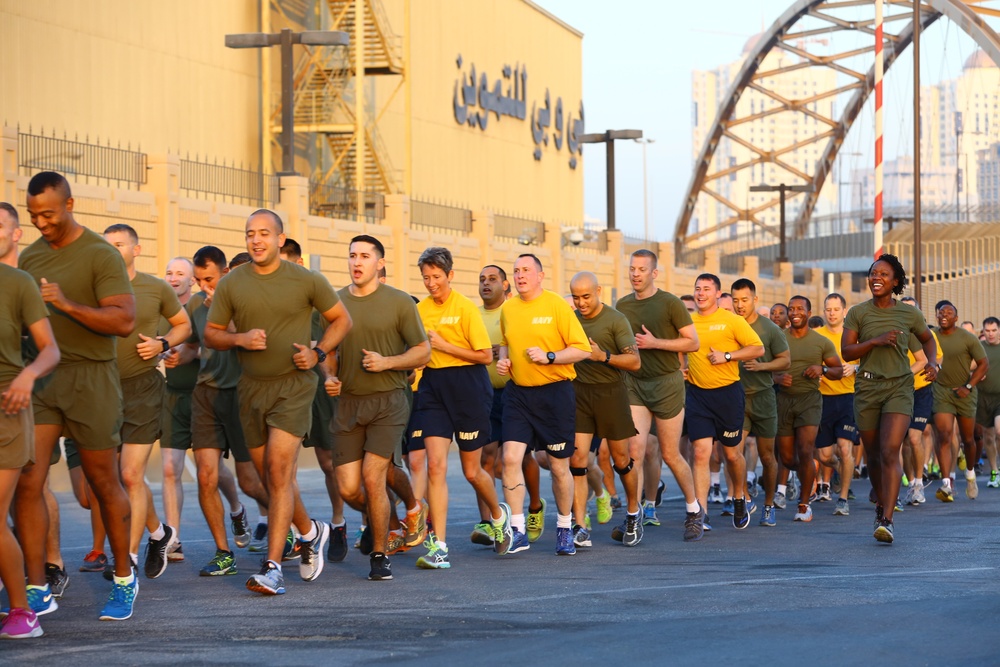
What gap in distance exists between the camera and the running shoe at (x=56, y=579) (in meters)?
8.77

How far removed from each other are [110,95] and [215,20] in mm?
4040

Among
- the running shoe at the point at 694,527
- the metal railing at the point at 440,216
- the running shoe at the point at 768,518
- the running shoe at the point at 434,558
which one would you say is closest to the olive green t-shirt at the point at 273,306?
the running shoe at the point at 434,558

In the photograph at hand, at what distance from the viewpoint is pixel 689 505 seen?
12125 millimetres

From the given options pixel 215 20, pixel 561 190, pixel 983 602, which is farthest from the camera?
pixel 561 190

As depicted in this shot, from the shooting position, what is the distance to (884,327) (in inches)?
474

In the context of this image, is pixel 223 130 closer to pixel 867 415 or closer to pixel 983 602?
pixel 867 415

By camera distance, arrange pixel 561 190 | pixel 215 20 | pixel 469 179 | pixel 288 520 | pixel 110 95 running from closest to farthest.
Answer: pixel 288 520, pixel 110 95, pixel 215 20, pixel 469 179, pixel 561 190

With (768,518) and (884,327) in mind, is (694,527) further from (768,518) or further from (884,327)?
(884,327)

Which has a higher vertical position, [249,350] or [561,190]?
[561,190]

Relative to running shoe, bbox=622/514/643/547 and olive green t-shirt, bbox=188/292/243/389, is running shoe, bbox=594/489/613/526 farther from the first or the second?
olive green t-shirt, bbox=188/292/243/389

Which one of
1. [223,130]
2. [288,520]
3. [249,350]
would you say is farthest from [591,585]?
[223,130]

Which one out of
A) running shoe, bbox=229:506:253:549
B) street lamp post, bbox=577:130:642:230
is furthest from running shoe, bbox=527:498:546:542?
street lamp post, bbox=577:130:642:230

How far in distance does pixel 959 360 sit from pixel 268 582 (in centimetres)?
1022

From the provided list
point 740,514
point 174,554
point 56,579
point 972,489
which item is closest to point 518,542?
point 174,554
